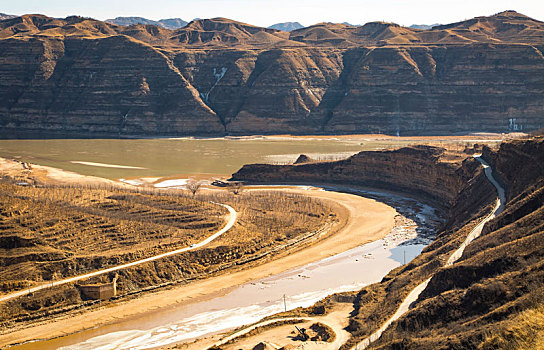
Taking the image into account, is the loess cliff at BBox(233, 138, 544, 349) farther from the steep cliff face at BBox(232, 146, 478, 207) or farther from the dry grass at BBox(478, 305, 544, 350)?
the steep cliff face at BBox(232, 146, 478, 207)

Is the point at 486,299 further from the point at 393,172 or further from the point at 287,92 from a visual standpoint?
the point at 287,92

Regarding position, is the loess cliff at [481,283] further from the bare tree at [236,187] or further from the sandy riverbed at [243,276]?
the bare tree at [236,187]

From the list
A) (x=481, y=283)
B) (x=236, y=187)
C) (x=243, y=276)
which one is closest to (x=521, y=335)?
(x=481, y=283)

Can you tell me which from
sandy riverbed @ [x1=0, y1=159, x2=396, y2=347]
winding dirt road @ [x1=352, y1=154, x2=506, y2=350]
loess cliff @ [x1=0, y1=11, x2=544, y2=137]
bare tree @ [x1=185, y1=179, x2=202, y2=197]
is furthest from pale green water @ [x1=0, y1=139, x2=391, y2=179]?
winding dirt road @ [x1=352, y1=154, x2=506, y2=350]

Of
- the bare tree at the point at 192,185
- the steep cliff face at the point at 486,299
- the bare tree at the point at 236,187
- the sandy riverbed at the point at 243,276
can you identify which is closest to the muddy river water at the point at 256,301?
the sandy riverbed at the point at 243,276

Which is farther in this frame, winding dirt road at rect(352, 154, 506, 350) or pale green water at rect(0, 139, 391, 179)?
pale green water at rect(0, 139, 391, 179)

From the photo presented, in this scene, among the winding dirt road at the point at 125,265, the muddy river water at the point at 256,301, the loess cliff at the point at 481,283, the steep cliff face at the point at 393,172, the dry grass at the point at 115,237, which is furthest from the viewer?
the steep cliff face at the point at 393,172
